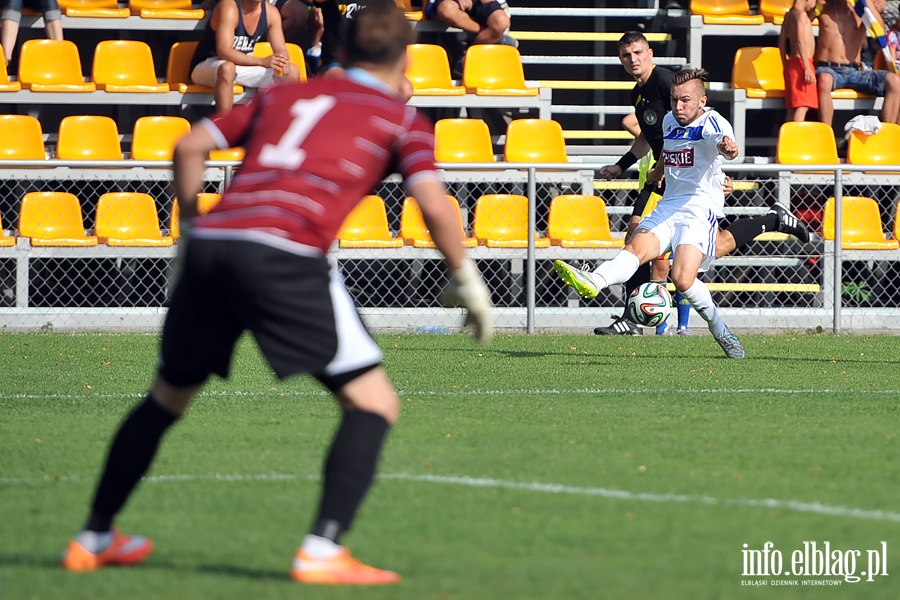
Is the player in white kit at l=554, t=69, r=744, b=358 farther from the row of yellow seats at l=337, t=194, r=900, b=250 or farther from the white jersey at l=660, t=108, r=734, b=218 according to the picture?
the row of yellow seats at l=337, t=194, r=900, b=250

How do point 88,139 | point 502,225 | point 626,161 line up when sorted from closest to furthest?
1. point 626,161
2. point 502,225
3. point 88,139

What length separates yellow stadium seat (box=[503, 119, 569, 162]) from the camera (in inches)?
544

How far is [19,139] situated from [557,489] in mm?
9432

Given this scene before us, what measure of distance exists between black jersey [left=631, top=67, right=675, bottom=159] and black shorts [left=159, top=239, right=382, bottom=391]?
790 cm

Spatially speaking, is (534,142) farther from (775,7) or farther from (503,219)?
(775,7)

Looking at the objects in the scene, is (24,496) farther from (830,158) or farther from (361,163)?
(830,158)

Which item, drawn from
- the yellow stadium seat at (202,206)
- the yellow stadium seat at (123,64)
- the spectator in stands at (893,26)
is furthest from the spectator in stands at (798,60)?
the yellow stadium seat at (123,64)

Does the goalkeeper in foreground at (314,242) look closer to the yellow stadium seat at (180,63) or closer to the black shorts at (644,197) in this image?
the black shorts at (644,197)

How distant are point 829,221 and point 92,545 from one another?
1021 cm

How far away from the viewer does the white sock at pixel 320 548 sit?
368 centimetres

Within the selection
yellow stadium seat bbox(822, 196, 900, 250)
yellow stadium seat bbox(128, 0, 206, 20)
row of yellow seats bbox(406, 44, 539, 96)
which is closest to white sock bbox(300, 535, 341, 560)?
yellow stadium seat bbox(822, 196, 900, 250)

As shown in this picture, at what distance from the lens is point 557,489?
5.04m

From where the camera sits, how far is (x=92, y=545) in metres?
3.90

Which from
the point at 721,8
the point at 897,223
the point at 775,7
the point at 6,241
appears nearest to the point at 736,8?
the point at 721,8
